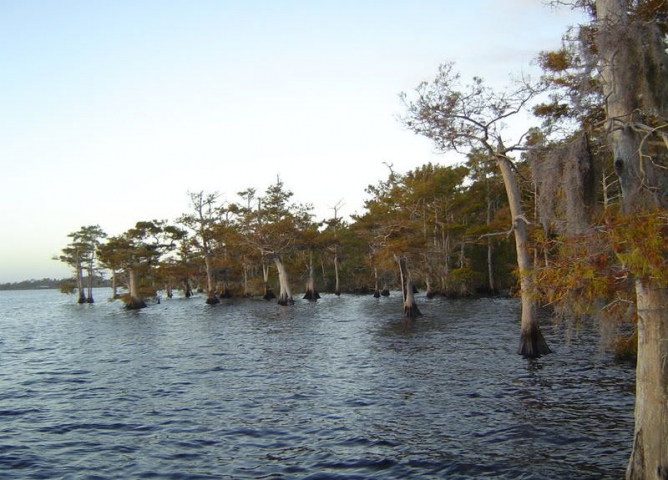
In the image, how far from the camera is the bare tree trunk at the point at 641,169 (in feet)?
21.5

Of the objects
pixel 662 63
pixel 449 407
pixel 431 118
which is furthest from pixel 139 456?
pixel 431 118

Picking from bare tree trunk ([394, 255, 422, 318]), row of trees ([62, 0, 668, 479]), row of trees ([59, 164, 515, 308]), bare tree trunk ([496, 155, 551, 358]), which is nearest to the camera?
row of trees ([62, 0, 668, 479])

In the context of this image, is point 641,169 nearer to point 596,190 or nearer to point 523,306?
point 596,190

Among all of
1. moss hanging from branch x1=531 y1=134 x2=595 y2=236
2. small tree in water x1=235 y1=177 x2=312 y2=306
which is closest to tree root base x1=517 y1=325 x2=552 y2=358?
moss hanging from branch x1=531 y1=134 x2=595 y2=236

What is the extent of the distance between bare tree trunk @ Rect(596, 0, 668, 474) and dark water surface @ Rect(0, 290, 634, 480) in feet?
6.08

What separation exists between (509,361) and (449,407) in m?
6.06

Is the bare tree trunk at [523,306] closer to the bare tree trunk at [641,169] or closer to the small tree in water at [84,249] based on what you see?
the bare tree trunk at [641,169]

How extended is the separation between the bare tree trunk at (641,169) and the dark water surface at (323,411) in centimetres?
185

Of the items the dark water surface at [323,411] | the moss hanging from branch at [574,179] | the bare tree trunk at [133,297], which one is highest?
the moss hanging from branch at [574,179]

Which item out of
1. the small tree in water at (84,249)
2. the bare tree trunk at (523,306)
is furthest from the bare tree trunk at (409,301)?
the small tree in water at (84,249)

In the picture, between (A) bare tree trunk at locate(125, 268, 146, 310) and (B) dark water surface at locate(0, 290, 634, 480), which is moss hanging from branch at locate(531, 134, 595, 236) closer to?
(B) dark water surface at locate(0, 290, 634, 480)

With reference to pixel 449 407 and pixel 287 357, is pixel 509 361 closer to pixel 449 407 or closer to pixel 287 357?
pixel 449 407

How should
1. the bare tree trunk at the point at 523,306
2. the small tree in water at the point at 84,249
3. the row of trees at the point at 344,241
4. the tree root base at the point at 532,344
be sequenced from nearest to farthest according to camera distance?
the bare tree trunk at the point at 523,306 → the tree root base at the point at 532,344 → the row of trees at the point at 344,241 → the small tree in water at the point at 84,249

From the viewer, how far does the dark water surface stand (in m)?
9.02
